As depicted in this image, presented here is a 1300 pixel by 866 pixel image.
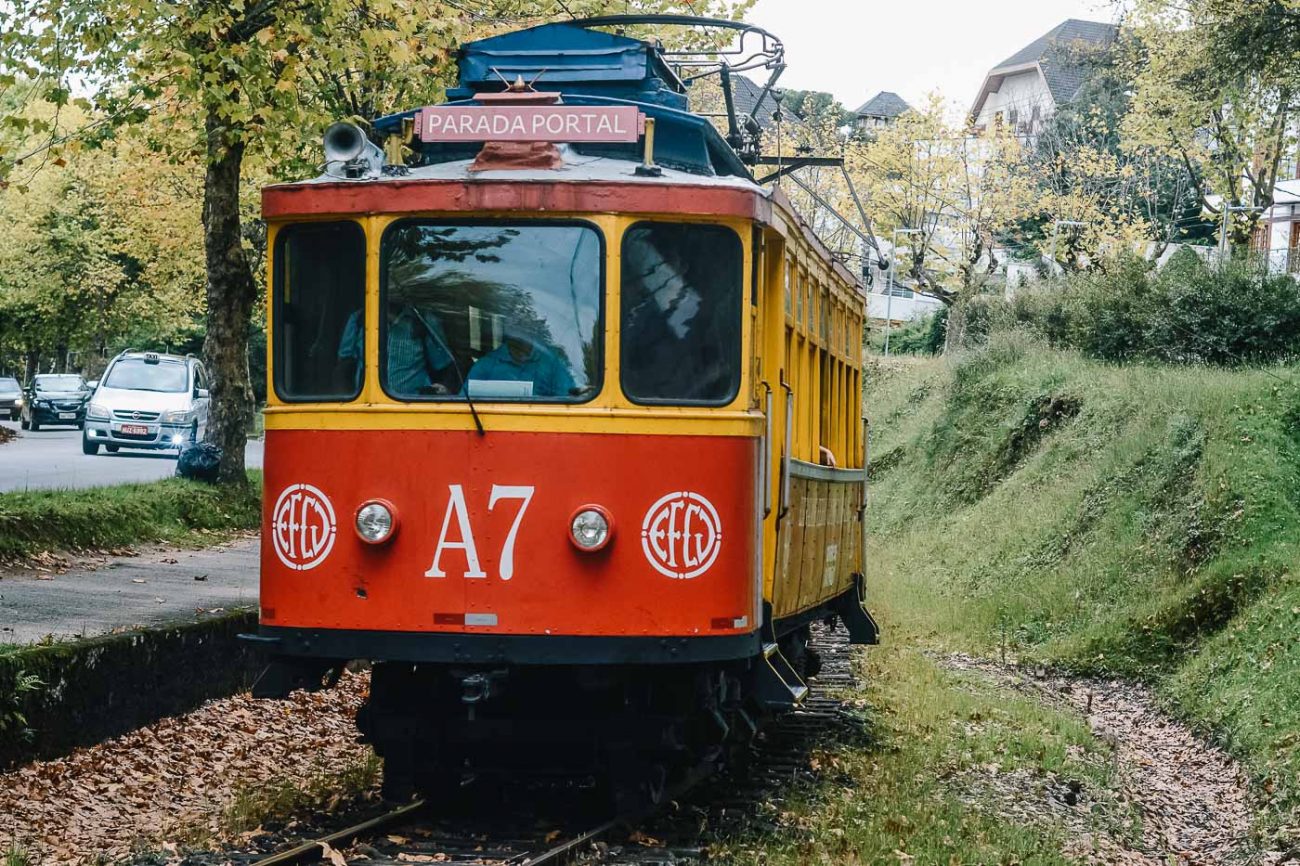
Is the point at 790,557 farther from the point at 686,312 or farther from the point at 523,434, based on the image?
the point at 523,434

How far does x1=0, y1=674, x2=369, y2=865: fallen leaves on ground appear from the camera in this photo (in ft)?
27.0

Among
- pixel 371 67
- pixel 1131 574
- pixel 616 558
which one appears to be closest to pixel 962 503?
pixel 1131 574

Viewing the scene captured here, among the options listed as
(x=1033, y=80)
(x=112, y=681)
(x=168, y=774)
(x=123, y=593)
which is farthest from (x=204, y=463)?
(x=1033, y=80)

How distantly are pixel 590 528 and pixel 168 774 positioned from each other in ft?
11.8

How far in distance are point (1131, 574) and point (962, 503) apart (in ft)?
34.1

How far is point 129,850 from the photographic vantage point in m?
7.86

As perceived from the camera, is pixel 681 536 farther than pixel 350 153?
No

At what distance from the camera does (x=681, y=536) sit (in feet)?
25.5

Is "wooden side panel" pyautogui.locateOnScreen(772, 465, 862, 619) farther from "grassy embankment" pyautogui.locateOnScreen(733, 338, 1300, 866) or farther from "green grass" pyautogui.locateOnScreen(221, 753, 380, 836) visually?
"green grass" pyautogui.locateOnScreen(221, 753, 380, 836)

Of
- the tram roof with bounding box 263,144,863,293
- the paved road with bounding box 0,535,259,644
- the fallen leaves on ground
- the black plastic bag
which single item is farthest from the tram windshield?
the black plastic bag

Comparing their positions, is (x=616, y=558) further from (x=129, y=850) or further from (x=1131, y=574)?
(x=1131, y=574)

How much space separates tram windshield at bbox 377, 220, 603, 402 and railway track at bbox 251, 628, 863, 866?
80.9 inches

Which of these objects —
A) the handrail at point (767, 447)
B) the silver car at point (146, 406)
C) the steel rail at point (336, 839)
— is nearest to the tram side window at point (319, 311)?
the handrail at point (767, 447)

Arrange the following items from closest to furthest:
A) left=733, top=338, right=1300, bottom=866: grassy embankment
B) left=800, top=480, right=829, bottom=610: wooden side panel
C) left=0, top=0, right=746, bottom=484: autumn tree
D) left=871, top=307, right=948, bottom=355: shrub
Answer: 1. left=733, top=338, right=1300, bottom=866: grassy embankment
2. left=800, top=480, right=829, bottom=610: wooden side panel
3. left=0, top=0, right=746, bottom=484: autumn tree
4. left=871, top=307, right=948, bottom=355: shrub
